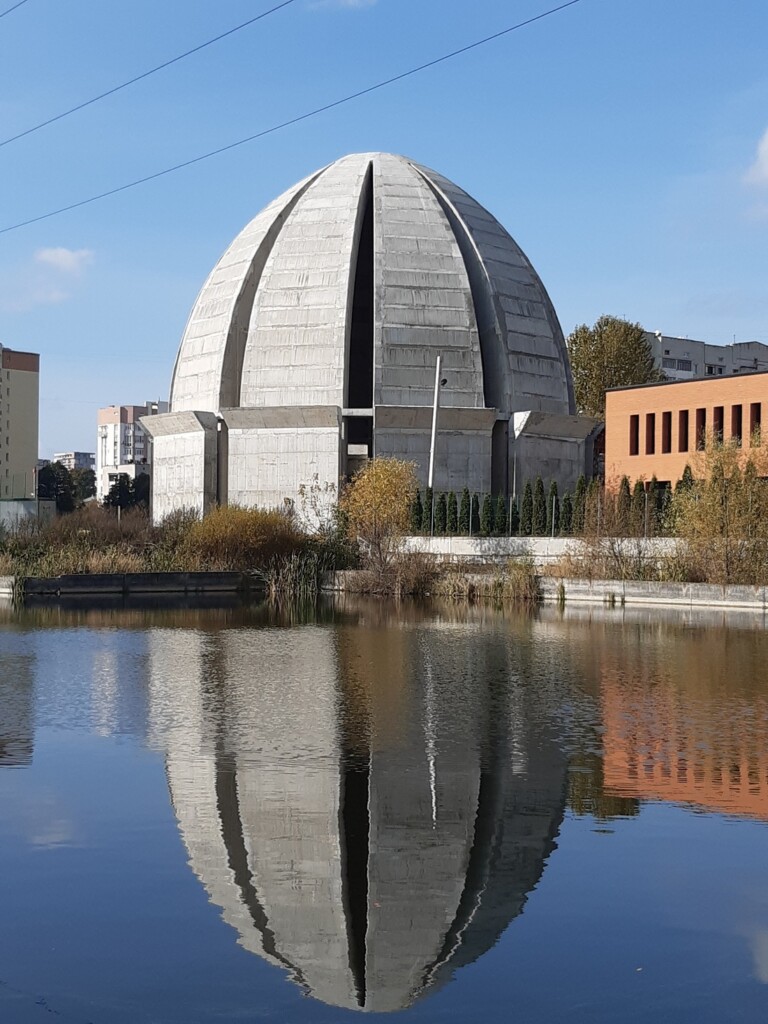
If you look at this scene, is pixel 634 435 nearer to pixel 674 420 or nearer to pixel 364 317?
pixel 674 420

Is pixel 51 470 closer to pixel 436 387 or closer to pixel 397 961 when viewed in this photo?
pixel 436 387

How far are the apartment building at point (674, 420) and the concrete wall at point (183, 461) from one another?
1428 cm

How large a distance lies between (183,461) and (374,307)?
935 cm

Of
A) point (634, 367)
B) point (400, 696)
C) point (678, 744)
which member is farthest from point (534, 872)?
point (634, 367)

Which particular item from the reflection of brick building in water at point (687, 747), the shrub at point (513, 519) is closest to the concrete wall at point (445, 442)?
the shrub at point (513, 519)

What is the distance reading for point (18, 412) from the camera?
11712 centimetres

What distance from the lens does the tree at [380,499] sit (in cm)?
3666

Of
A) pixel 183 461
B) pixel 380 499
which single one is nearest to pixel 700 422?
pixel 380 499

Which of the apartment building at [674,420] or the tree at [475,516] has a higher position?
the apartment building at [674,420]

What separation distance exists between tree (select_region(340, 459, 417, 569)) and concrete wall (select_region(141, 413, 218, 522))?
848cm

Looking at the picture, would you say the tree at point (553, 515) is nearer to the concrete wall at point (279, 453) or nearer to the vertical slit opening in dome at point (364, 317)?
the concrete wall at point (279, 453)

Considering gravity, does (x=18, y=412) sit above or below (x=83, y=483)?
above

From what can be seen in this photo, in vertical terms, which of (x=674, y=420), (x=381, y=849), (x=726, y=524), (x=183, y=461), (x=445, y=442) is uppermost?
(x=674, y=420)

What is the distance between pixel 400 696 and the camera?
12906mm
